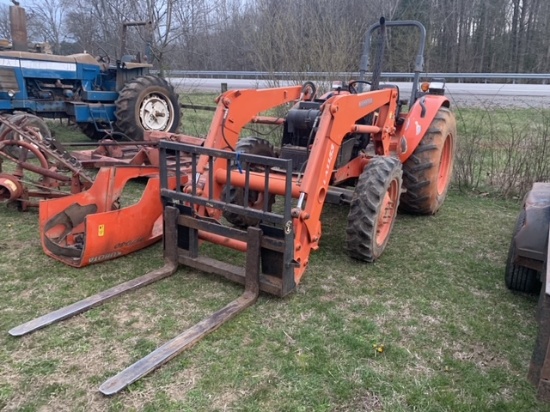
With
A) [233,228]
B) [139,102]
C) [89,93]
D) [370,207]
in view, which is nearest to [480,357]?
[370,207]

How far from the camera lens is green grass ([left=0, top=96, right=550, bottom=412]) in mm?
2705

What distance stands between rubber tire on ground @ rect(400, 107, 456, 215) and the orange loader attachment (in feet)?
8.44

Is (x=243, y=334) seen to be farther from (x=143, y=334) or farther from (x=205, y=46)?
(x=205, y=46)

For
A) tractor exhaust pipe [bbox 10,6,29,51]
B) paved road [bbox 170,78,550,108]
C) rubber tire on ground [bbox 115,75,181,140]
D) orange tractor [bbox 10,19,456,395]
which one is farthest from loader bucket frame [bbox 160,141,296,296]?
paved road [bbox 170,78,550,108]

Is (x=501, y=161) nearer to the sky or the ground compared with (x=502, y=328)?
nearer to the sky

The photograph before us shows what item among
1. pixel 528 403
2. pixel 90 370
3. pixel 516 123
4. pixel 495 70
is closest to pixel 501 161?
pixel 516 123

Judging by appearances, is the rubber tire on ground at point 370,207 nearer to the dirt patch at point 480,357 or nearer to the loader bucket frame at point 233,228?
the loader bucket frame at point 233,228

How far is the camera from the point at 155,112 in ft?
32.2

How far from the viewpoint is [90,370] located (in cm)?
285

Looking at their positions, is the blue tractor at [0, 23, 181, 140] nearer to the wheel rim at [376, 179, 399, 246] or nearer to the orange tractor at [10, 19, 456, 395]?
the orange tractor at [10, 19, 456, 395]

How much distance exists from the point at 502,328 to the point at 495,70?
28530mm

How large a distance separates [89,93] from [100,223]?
7086 mm

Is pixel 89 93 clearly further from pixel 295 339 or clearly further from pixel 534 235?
pixel 534 235

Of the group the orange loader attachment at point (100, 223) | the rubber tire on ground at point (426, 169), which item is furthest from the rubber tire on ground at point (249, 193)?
the rubber tire on ground at point (426, 169)
